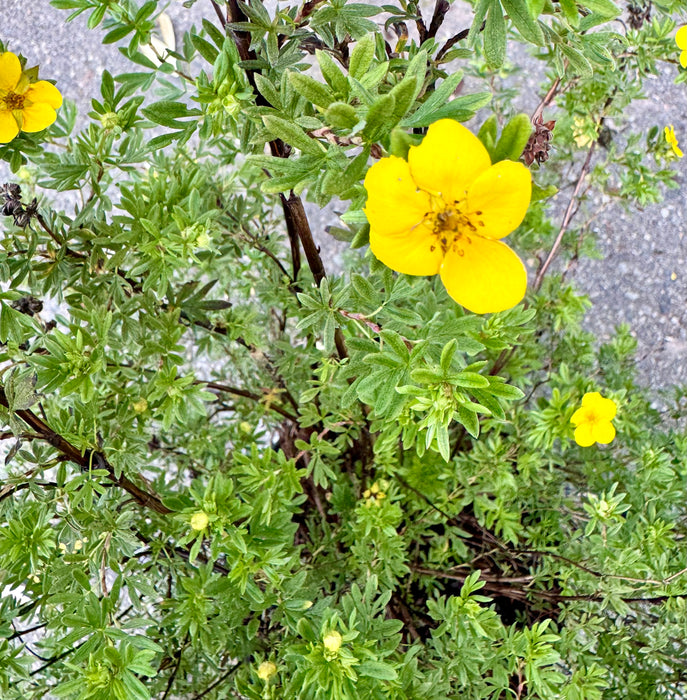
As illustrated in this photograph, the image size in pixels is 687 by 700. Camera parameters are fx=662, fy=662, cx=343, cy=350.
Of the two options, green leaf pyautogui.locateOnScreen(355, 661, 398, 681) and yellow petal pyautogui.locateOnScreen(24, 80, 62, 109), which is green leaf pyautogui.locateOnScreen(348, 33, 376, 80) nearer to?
yellow petal pyautogui.locateOnScreen(24, 80, 62, 109)

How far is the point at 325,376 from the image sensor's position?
1082mm

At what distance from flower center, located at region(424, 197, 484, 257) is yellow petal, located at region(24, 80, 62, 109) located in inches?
22.1

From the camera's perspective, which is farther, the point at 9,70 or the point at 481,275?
the point at 9,70

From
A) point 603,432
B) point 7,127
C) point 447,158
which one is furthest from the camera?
point 603,432

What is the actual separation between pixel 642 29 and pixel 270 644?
140 centimetres

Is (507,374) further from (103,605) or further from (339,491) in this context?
(103,605)

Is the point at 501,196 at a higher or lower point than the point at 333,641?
higher

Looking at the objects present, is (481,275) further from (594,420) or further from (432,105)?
(594,420)

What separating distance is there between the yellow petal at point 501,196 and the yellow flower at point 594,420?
2.25 ft

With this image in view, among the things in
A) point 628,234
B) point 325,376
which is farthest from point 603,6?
point 628,234

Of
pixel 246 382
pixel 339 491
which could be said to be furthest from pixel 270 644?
pixel 246 382

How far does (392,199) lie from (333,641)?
23.2 inches

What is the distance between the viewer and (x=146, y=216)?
3.24 ft

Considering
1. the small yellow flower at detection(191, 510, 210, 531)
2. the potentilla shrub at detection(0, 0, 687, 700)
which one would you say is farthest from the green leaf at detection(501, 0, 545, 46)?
the small yellow flower at detection(191, 510, 210, 531)
